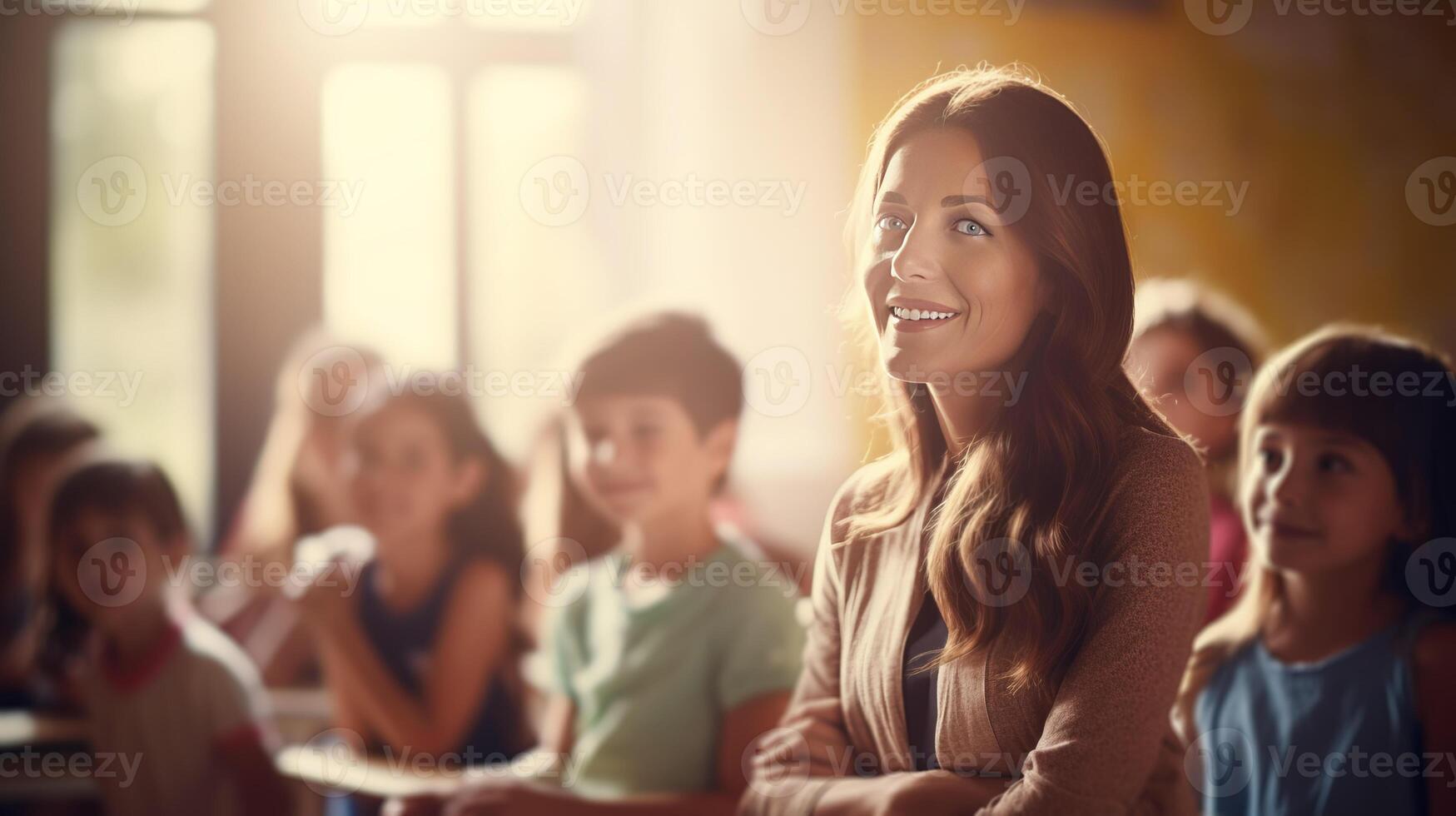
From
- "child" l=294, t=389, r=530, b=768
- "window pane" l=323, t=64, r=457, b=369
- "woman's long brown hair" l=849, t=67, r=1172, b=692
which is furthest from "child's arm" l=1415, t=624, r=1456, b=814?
"window pane" l=323, t=64, r=457, b=369

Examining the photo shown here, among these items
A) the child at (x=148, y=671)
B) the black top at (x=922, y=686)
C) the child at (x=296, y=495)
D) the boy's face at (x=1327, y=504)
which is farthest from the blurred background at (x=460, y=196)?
the black top at (x=922, y=686)

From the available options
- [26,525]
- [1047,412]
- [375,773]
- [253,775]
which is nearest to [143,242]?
[26,525]

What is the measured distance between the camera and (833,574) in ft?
3.18

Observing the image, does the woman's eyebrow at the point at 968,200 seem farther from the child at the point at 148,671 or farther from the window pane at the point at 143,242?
the window pane at the point at 143,242

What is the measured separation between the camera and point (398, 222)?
3107 mm

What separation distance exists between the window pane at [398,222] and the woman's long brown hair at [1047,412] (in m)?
2.31

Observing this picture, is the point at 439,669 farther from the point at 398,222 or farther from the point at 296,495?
the point at 398,222

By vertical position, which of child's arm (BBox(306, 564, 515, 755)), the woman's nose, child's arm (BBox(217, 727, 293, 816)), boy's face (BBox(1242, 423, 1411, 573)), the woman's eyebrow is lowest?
child's arm (BBox(217, 727, 293, 816))

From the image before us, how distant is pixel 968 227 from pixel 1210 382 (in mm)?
561

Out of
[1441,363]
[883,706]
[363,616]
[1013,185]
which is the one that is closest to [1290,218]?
[1441,363]

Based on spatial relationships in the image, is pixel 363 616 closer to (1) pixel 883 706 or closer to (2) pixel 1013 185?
(1) pixel 883 706

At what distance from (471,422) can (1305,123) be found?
1.55 meters

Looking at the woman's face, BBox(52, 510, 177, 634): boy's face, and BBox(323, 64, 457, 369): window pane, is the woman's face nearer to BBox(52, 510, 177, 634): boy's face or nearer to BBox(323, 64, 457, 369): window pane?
BBox(52, 510, 177, 634): boy's face

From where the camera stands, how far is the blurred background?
2117 mm
